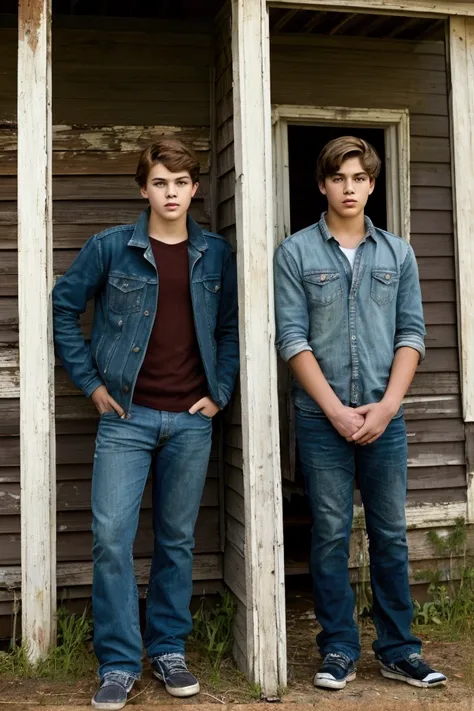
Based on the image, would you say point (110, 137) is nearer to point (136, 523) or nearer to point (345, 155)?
point (345, 155)

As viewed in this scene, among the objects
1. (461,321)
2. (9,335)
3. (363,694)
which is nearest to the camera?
(363,694)

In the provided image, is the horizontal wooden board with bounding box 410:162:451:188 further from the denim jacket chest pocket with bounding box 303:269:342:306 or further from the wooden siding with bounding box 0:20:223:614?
the denim jacket chest pocket with bounding box 303:269:342:306

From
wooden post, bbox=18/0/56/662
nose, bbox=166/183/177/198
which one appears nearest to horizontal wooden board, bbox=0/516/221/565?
wooden post, bbox=18/0/56/662

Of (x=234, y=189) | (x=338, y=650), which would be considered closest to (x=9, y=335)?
(x=234, y=189)

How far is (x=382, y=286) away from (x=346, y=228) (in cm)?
30

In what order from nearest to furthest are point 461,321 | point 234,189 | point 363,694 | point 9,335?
point 363,694
point 234,189
point 9,335
point 461,321

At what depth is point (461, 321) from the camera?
187 inches

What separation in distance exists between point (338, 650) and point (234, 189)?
211 centimetres

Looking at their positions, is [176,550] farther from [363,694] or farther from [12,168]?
[12,168]

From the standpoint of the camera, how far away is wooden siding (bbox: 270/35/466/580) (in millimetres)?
4793

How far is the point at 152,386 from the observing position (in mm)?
3617

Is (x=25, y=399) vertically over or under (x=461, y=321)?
under

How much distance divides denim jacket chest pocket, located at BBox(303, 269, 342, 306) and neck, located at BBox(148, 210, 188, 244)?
1.96ft

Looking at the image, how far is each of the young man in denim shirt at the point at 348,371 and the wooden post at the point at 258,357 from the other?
11cm
